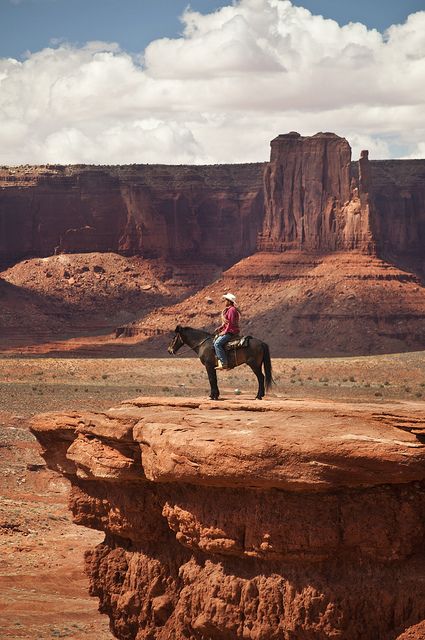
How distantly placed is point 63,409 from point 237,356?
1017 inches

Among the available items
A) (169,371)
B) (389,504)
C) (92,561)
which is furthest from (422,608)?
(169,371)

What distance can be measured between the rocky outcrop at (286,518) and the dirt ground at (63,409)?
292cm

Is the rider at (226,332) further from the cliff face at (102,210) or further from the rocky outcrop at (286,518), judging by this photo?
the cliff face at (102,210)

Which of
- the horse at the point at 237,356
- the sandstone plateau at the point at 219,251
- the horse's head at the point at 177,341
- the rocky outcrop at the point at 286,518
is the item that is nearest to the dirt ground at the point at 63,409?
the horse at the point at 237,356

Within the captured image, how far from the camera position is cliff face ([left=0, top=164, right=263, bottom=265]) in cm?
11706

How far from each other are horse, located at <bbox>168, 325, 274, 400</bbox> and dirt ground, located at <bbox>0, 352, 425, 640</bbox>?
1.38 meters

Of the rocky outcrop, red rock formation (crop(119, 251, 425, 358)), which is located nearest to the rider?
the rocky outcrop

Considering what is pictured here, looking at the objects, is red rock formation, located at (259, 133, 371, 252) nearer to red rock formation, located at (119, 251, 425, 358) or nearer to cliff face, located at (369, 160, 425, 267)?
red rock formation, located at (119, 251, 425, 358)

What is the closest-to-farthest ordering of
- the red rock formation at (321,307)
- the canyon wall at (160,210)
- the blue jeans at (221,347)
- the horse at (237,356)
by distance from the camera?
1. the horse at (237,356)
2. the blue jeans at (221,347)
3. the red rock formation at (321,307)
4. the canyon wall at (160,210)

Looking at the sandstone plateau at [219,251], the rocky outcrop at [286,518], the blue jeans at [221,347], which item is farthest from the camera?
the sandstone plateau at [219,251]

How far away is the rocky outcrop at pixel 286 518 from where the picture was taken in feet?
48.5

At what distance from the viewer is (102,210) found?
4619 inches

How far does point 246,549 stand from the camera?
15523 mm

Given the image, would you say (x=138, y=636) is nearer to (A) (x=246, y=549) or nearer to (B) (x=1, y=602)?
(A) (x=246, y=549)
